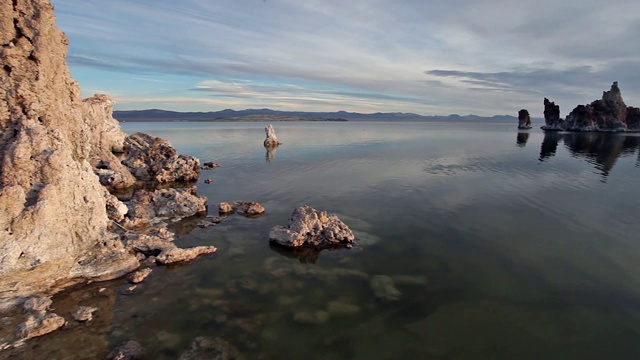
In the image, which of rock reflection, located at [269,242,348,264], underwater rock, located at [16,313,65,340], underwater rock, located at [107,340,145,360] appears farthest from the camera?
rock reflection, located at [269,242,348,264]

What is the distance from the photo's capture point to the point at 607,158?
67875mm

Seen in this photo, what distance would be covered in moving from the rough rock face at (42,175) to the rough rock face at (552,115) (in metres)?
A: 229

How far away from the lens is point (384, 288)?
57.8ft

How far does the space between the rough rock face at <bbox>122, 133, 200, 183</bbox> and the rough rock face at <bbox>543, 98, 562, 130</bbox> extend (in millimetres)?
213073

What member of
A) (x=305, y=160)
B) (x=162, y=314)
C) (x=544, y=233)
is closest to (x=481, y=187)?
(x=544, y=233)

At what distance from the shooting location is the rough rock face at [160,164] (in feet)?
144

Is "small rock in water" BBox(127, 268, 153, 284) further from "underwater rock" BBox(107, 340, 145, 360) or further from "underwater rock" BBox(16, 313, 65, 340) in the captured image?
"underwater rock" BBox(107, 340, 145, 360)

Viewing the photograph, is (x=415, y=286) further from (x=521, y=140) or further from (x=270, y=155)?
(x=521, y=140)

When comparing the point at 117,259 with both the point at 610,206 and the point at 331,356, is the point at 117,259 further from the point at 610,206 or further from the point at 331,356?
the point at 610,206

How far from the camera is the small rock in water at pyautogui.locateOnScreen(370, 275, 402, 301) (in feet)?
55.3

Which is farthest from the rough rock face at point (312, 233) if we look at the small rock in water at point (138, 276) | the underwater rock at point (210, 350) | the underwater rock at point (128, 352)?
the underwater rock at point (128, 352)

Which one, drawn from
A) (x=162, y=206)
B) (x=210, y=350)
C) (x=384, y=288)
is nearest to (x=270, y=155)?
(x=162, y=206)

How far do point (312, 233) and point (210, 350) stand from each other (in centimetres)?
1153

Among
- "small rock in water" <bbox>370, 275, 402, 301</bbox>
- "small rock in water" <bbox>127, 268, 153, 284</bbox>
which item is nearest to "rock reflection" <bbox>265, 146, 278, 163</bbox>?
"small rock in water" <bbox>127, 268, 153, 284</bbox>
